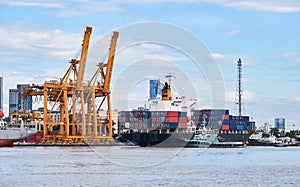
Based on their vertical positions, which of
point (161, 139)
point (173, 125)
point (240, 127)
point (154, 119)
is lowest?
point (161, 139)

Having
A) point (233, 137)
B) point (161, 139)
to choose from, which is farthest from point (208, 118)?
point (161, 139)

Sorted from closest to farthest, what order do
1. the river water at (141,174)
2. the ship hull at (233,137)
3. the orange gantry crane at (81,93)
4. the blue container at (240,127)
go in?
the river water at (141,174), the orange gantry crane at (81,93), the ship hull at (233,137), the blue container at (240,127)

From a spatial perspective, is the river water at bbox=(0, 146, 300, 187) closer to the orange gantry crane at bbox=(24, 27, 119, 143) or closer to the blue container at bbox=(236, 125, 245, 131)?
the orange gantry crane at bbox=(24, 27, 119, 143)

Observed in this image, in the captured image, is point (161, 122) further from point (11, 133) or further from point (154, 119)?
point (11, 133)

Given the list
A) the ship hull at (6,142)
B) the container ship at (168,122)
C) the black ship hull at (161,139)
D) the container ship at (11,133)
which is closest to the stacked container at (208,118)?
the container ship at (168,122)

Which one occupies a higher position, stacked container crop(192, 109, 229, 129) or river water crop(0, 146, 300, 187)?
stacked container crop(192, 109, 229, 129)

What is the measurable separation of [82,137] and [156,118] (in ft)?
37.8

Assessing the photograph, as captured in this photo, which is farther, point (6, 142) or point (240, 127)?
point (240, 127)

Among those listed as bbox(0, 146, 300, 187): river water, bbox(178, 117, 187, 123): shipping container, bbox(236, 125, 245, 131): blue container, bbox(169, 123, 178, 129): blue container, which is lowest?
bbox(0, 146, 300, 187): river water

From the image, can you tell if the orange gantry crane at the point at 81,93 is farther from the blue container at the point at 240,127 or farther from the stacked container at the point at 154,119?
the blue container at the point at 240,127

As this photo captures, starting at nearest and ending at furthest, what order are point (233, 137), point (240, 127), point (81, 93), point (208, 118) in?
point (81, 93) → point (208, 118) → point (233, 137) → point (240, 127)

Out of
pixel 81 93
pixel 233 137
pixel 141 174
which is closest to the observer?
pixel 141 174

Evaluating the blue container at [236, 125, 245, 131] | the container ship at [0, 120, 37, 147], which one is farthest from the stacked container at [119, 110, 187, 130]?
the blue container at [236, 125, 245, 131]

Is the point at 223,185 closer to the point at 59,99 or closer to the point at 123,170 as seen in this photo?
the point at 123,170
